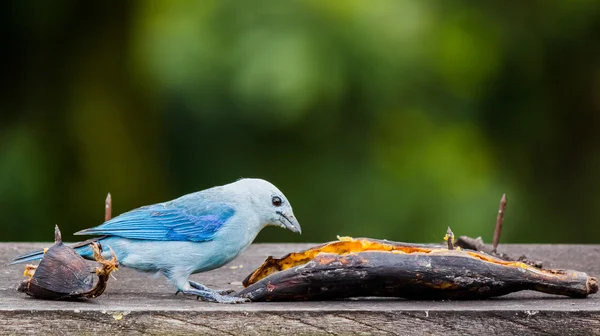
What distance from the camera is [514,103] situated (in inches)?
274

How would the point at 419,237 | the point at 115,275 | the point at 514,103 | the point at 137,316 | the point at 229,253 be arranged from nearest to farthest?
the point at 137,316 < the point at 229,253 < the point at 115,275 < the point at 419,237 < the point at 514,103

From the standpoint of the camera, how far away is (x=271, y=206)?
146 inches

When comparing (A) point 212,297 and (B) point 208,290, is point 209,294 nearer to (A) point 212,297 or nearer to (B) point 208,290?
(A) point 212,297

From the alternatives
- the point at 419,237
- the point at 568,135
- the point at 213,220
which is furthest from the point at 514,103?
the point at 213,220

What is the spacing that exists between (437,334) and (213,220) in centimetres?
113

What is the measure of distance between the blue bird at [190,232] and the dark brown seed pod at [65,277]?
434 mm

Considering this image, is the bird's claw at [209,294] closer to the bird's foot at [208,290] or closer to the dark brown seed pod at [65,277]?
the bird's foot at [208,290]

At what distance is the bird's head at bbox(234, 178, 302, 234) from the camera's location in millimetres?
3713

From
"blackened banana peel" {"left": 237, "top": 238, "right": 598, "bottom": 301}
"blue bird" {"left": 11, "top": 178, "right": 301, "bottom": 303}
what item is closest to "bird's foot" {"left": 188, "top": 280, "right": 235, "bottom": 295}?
"blue bird" {"left": 11, "top": 178, "right": 301, "bottom": 303}

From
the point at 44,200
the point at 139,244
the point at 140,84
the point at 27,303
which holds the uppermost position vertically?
the point at 140,84

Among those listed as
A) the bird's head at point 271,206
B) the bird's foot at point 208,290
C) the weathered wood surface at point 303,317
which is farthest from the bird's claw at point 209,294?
the bird's head at point 271,206

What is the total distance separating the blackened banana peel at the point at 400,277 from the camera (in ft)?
9.79

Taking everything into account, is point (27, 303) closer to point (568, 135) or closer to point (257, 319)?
point (257, 319)

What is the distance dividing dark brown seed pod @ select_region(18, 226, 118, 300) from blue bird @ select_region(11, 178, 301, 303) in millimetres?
434
